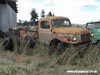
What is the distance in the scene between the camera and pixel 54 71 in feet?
35.0

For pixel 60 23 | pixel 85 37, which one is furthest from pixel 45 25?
pixel 85 37

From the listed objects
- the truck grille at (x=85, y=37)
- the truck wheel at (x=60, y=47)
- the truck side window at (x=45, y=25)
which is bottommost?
the truck wheel at (x=60, y=47)

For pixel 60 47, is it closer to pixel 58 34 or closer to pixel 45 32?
pixel 58 34

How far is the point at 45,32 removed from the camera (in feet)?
53.2

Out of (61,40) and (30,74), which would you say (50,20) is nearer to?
(61,40)

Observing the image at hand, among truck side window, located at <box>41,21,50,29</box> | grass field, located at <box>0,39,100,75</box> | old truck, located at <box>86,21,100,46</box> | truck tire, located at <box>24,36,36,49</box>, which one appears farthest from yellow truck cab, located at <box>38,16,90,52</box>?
old truck, located at <box>86,21,100,46</box>

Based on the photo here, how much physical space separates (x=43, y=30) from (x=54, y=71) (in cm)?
595

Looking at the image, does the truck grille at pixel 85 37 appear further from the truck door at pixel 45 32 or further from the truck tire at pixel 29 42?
the truck tire at pixel 29 42

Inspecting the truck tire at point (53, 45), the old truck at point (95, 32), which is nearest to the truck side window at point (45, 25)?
the truck tire at point (53, 45)

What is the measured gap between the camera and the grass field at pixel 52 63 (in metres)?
10.6

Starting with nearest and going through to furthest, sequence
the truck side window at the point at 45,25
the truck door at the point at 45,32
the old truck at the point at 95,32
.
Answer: the truck door at the point at 45,32 → the truck side window at the point at 45,25 → the old truck at the point at 95,32

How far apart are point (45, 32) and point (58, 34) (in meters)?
1.04

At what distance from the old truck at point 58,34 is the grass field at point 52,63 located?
30.8 inches

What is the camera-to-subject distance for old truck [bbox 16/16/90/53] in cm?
1484
